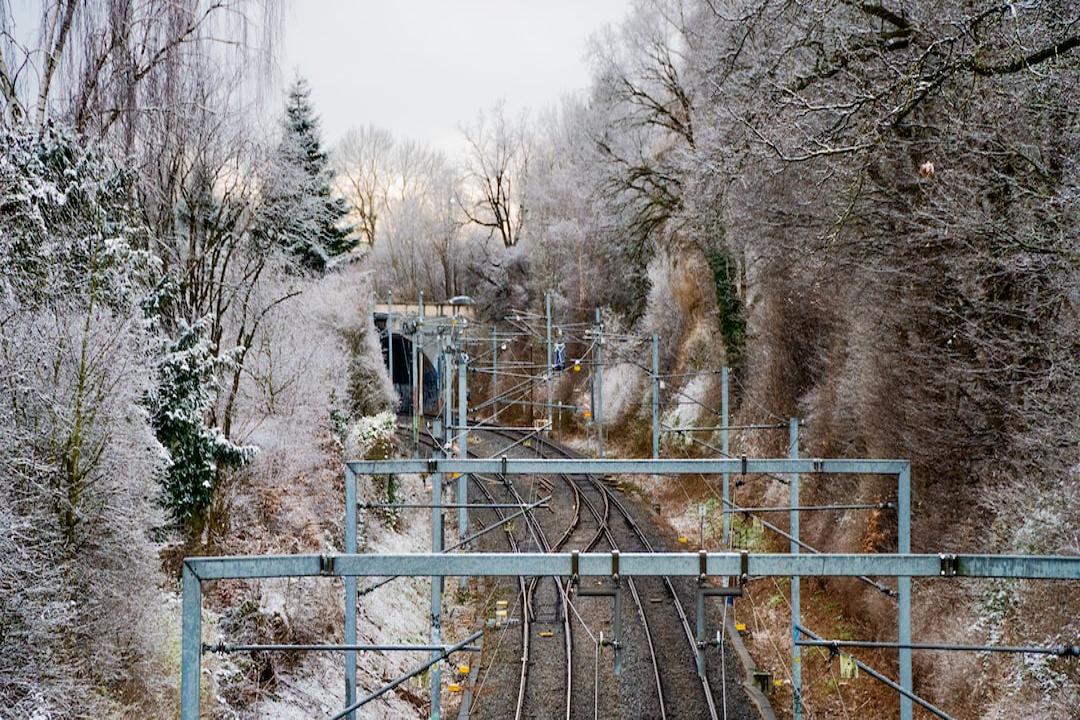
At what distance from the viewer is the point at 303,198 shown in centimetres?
1591

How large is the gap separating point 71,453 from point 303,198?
27.3 feet

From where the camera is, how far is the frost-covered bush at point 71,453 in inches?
297

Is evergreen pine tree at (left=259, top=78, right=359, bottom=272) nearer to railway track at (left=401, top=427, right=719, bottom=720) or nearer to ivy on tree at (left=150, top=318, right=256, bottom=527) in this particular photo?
ivy on tree at (left=150, top=318, right=256, bottom=527)

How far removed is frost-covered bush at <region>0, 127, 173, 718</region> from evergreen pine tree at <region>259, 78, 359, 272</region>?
436 cm

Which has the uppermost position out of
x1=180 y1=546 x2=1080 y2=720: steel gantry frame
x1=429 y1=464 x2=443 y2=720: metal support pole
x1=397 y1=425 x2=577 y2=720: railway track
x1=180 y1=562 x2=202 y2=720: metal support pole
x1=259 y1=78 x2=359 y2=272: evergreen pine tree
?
x1=259 y1=78 x2=359 y2=272: evergreen pine tree

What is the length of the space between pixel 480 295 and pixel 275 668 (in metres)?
34.4

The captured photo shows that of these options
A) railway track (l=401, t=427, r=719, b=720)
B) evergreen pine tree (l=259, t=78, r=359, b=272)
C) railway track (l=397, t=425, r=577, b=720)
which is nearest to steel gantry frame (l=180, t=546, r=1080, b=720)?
railway track (l=397, t=425, r=577, b=720)

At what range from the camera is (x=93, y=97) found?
991 centimetres

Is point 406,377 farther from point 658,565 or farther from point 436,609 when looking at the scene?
point 658,565

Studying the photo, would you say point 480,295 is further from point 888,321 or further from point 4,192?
point 4,192

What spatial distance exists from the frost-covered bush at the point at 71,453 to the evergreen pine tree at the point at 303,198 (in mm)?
4364

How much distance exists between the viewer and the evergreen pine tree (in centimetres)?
1445

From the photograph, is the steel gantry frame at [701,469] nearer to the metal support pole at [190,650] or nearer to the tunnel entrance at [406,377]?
the metal support pole at [190,650]

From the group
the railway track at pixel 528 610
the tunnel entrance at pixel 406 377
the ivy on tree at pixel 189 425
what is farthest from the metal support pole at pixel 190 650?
the tunnel entrance at pixel 406 377
